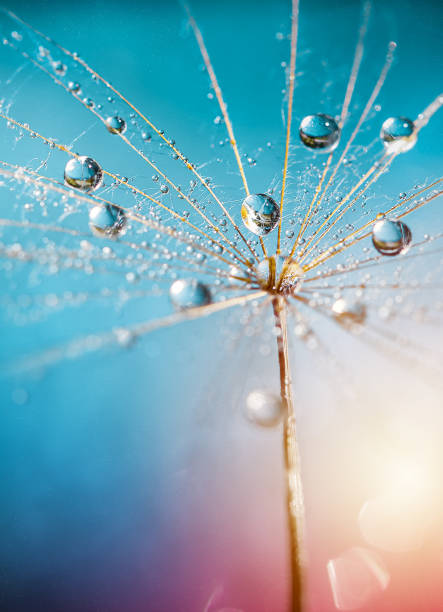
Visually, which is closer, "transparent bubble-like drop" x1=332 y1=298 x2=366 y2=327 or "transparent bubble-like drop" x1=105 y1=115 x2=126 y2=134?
"transparent bubble-like drop" x1=105 y1=115 x2=126 y2=134

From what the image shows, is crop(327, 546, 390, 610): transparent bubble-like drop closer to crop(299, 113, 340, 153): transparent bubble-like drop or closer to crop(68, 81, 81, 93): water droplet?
crop(299, 113, 340, 153): transparent bubble-like drop

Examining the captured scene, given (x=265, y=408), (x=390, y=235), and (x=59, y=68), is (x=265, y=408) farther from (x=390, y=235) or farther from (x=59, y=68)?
(x=59, y=68)

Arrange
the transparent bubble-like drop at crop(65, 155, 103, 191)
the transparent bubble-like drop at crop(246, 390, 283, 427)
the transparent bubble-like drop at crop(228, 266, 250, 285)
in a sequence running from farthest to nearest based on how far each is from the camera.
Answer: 1. the transparent bubble-like drop at crop(228, 266, 250, 285)
2. the transparent bubble-like drop at crop(65, 155, 103, 191)
3. the transparent bubble-like drop at crop(246, 390, 283, 427)

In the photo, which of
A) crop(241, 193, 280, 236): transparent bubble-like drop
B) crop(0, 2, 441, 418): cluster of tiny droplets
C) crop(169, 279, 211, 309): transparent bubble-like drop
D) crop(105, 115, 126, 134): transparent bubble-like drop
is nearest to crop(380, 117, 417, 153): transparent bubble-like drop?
crop(0, 2, 441, 418): cluster of tiny droplets

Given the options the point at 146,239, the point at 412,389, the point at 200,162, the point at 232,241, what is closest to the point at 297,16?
the point at 200,162

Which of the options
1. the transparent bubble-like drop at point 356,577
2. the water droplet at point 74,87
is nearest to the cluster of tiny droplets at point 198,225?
the water droplet at point 74,87

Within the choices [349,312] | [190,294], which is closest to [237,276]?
[190,294]

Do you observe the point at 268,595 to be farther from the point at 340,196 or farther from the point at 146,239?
the point at 340,196
